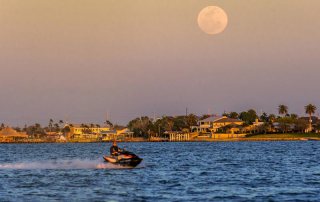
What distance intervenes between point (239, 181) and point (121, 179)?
36.8 ft

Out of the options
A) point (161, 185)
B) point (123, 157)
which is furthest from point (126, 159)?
point (161, 185)

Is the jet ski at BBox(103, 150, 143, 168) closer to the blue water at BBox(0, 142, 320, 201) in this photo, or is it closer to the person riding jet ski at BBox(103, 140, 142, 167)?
the person riding jet ski at BBox(103, 140, 142, 167)

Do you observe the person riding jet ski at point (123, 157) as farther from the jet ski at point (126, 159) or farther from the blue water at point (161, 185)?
the blue water at point (161, 185)

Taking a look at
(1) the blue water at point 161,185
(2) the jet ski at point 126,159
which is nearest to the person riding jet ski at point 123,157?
(2) the jet ski at point 126,159

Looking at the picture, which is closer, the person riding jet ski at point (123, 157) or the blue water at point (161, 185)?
the blue water at point (161, 185)

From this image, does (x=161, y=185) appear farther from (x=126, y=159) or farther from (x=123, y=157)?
(x=123, y=157)

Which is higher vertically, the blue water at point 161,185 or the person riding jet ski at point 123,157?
the person riding jet ski at point 123,157

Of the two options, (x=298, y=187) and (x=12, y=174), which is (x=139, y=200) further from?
(x=12, y=174)

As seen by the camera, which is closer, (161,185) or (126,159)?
(161,185)

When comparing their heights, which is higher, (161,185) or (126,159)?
(126,159)

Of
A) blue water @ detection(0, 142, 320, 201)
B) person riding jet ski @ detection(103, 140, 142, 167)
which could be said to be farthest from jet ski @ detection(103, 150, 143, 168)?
blue water @ detection(0, 142, 320, 201)

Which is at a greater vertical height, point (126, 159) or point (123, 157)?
point (123, 157)

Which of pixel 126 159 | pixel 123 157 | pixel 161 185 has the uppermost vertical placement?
pixel 123 157

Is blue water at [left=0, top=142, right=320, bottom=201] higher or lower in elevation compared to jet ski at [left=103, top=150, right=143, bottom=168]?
lower
